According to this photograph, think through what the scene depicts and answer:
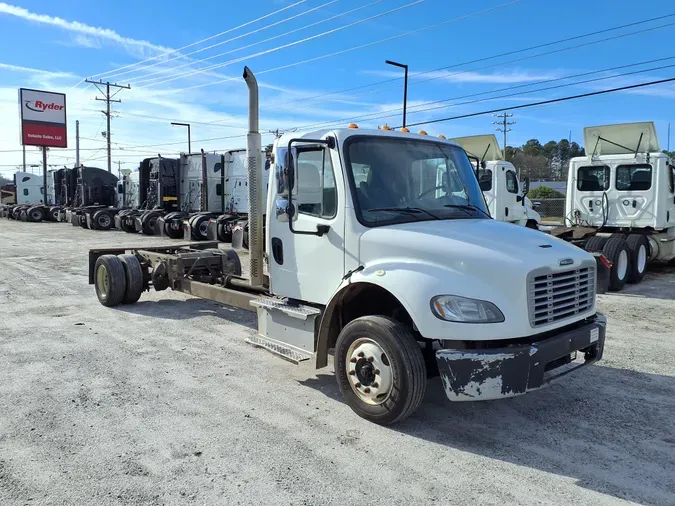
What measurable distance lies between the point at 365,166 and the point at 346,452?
90.3 inches

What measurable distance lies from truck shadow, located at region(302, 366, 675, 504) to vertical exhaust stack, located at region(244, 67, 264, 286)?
1.47m

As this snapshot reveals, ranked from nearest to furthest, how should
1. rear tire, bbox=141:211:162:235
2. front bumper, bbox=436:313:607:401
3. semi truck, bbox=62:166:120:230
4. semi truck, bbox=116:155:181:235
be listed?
front bumper, bbox=436:313:607:401 < semi truck, bbox=116:155:181:235 < rear tire, bbox=141:211:162:235 < semi truck, bbox=62:166:120:230

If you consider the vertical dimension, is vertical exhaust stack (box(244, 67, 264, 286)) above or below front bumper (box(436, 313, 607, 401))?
above

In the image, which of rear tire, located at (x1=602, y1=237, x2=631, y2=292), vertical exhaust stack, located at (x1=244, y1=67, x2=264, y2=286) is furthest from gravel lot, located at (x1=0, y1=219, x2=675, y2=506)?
rear tire, located at (x1=602, y1=237, x2=631, y2=292)

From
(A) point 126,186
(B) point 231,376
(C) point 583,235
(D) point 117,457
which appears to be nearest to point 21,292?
(B) point 231,376

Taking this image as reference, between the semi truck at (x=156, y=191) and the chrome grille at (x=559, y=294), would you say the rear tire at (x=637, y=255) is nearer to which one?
the chrome grille at (x=559, y=294)

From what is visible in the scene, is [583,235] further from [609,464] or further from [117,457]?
[117,457]

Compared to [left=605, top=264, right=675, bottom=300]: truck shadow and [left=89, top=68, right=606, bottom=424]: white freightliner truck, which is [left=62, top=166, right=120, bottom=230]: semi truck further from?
[left=89, top=68, right=606, bottom=424]: white freightliner truck

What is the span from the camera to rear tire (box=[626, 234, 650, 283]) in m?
11.4

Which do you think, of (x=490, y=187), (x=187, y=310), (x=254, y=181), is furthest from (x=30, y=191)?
(x=254, y=181)

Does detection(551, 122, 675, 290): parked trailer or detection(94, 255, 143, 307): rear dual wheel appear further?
detection(551, 122, 675, 290): parked trailer

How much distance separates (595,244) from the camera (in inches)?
449

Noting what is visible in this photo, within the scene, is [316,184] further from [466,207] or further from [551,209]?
[551,209]

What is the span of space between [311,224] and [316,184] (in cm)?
36
